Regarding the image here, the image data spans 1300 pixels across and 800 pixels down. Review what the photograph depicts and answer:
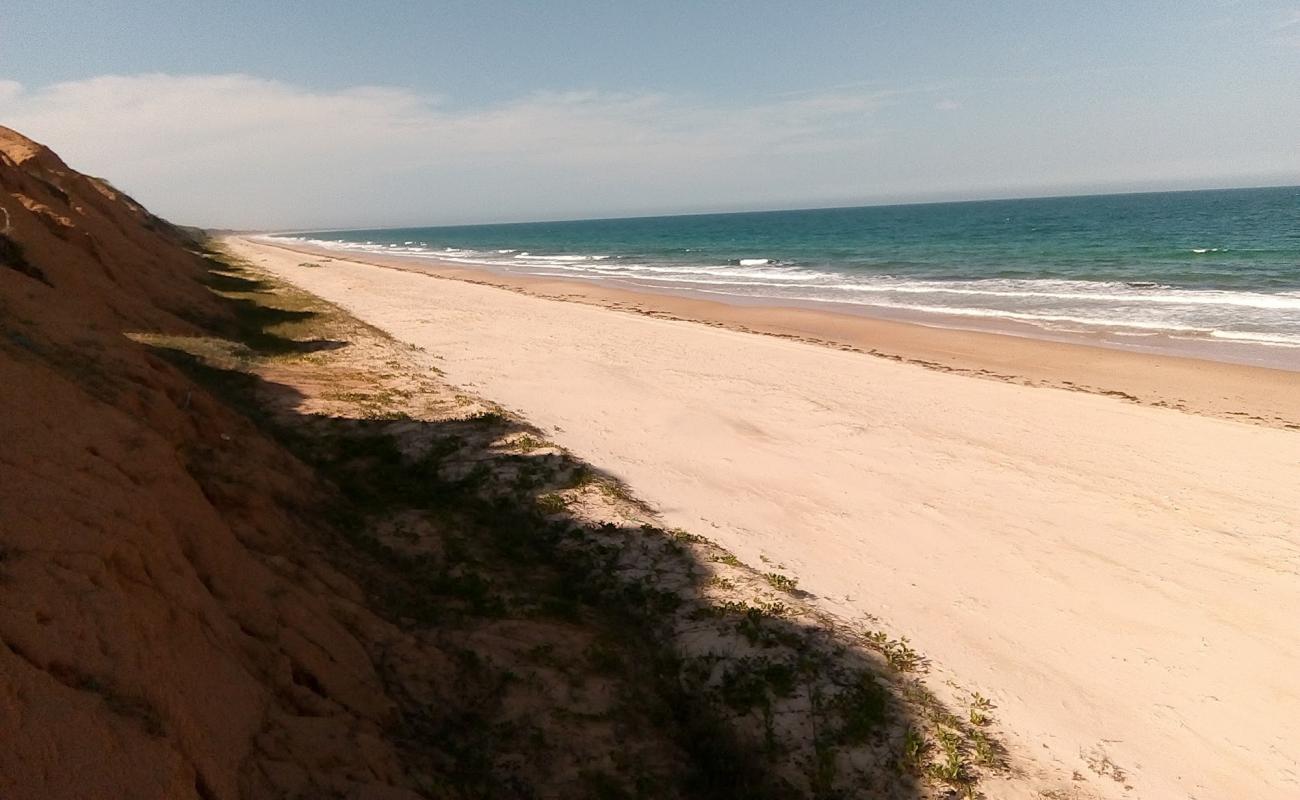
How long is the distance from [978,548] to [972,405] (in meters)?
7.22

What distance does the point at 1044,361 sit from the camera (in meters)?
20.4

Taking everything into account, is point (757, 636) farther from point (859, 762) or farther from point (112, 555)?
point (112, 555)

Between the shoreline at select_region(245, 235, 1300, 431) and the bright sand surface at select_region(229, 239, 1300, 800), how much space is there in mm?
145

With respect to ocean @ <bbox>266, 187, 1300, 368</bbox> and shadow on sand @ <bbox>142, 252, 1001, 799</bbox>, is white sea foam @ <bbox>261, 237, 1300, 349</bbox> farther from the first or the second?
shadow on sand @ <bbox>142, 252, 1001, 799</bbox>

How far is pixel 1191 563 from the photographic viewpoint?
28.3 feet

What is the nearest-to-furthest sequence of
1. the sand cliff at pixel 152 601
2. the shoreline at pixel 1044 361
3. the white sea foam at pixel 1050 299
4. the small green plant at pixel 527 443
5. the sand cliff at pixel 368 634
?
the sand cliff at pixel 152 601 → the sand cliff at pixel 368 634 → the small green plant at pixel 527 443 → the shoreline at pixel 1044 361 → the white sea foam at pixel 1050 299

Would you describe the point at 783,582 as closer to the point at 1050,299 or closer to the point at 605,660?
the point at 605,660

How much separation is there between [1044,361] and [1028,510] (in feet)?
39.9

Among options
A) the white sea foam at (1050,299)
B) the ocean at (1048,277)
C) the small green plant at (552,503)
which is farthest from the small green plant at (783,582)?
the white sea foam at (1050,299)

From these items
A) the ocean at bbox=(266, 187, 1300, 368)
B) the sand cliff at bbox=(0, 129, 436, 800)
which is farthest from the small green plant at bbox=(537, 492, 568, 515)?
the ocean at bbox=(266, 187, 1300, 368)

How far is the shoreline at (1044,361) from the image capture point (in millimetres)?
16062

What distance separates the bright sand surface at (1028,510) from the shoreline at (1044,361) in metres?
0.15

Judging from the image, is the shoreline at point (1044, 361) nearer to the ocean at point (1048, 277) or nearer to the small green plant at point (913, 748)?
the ocean at point (1048, 277)

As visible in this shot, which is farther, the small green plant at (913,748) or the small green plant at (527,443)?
the small green plant at (527,443)
